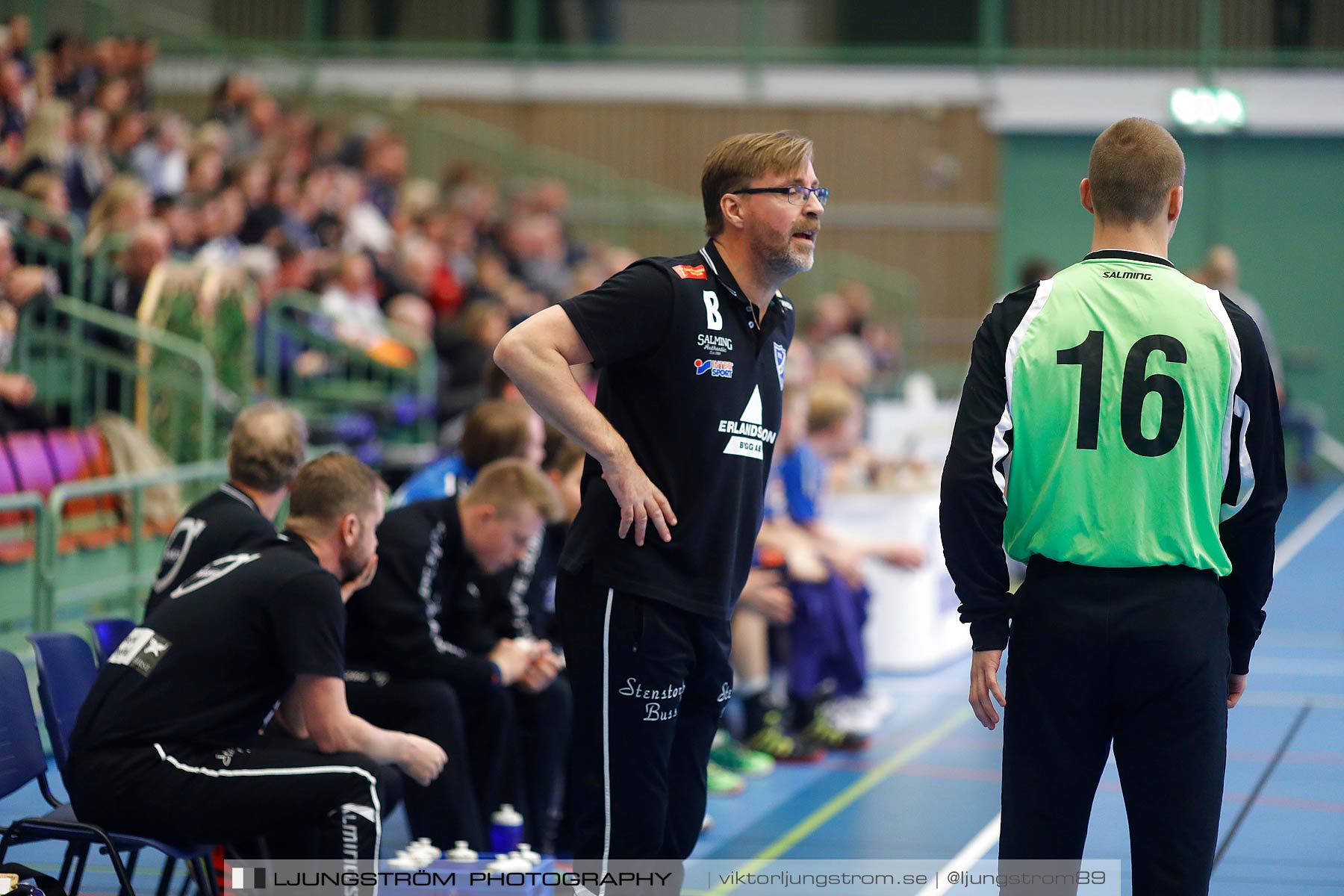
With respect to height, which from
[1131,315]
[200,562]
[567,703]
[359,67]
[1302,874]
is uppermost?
[359,67]

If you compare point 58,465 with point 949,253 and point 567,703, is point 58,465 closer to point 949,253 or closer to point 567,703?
point 567,703

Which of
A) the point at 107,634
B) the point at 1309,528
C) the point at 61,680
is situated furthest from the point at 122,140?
the point at 1309,528

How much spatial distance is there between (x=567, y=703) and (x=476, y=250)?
30.5 feet

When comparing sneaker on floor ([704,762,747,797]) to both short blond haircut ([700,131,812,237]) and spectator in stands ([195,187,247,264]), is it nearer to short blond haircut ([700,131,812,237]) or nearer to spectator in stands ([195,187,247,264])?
short blond haircut ([700,131,812,237])

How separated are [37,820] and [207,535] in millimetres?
1003

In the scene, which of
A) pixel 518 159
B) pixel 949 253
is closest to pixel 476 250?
pixel 518 159

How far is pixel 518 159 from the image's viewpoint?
17750 millimetres

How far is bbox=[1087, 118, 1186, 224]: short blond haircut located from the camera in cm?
291

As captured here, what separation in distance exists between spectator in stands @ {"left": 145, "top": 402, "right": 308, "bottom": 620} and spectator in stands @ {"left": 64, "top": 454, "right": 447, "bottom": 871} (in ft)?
1.69

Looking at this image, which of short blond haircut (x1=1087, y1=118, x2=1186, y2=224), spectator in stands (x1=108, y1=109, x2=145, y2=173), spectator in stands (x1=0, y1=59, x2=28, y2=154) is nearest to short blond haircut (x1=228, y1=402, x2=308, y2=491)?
short blond haircut (x1=1087, y1=118, x2=1186, y2=224)

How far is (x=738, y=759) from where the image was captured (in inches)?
244

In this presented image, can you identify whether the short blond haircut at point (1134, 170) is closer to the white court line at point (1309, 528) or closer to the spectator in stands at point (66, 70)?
the white court line at point (1309, 528)

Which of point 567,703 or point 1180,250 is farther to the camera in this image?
point 1180,250

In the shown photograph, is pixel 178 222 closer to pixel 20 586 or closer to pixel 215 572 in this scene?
pixel 20 586
